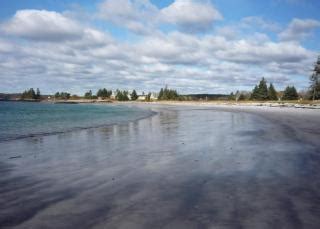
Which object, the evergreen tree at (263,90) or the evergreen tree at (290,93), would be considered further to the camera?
the evergreen tree at (263,90)

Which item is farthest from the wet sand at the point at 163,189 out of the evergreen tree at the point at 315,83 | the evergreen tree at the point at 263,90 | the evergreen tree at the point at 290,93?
the evergreen tree at the point at 263,90

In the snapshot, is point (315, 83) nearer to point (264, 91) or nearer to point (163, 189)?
point (264, 91)

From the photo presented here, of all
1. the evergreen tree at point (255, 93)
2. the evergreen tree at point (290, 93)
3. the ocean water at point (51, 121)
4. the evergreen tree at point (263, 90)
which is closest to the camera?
the ocean water at point (51, 121)

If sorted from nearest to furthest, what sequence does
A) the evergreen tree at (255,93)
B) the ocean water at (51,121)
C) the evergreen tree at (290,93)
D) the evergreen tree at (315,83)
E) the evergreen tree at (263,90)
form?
the ocean water at (51,121), the evergreen tree at (315,83), the evergreen tree at (290,93), the evergreen tree at (263,90), the evergreen tree at (255,93)

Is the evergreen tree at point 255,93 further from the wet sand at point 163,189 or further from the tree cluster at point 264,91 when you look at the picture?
the wet sand at point 163,189

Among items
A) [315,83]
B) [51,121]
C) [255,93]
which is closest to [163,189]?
[51,121]

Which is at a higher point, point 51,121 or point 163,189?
point 163,189

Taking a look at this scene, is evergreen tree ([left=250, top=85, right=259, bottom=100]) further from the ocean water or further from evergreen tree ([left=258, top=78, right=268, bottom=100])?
the ocean water

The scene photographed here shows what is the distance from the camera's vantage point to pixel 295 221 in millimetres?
4457

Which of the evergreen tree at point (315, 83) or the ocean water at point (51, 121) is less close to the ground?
the evergreen tree at point (315, 83)

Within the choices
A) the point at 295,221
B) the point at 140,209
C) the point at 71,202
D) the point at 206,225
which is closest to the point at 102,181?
the point at 71,202

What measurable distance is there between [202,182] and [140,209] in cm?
213

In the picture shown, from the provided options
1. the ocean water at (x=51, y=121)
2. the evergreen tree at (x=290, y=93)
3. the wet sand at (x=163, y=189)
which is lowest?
the ocean water at (x=51, y=121)

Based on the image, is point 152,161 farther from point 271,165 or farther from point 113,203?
point 113,203
